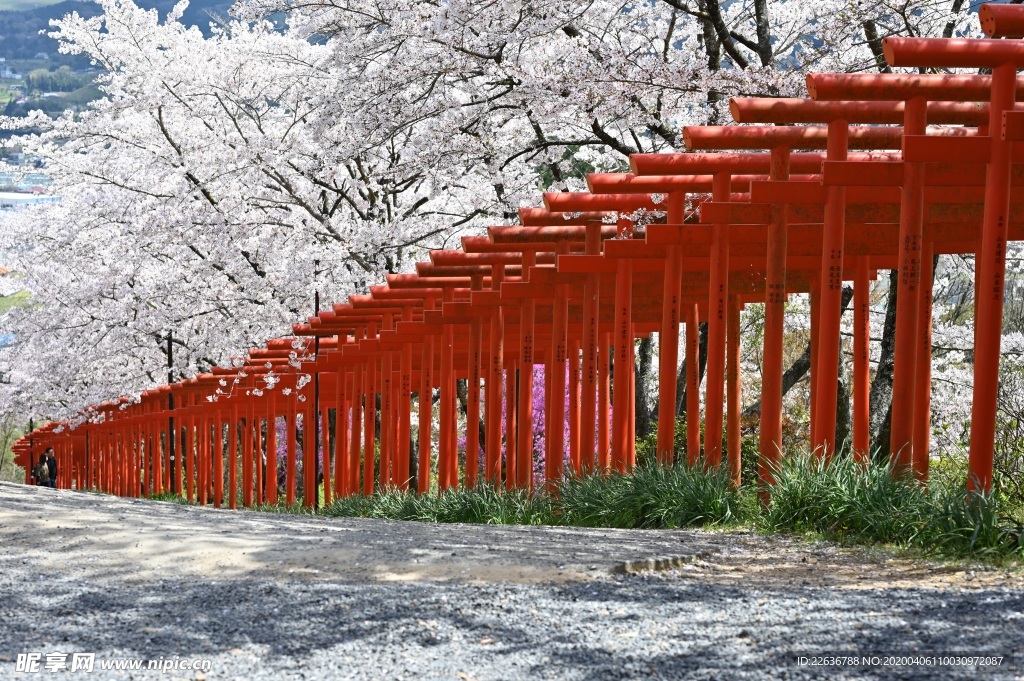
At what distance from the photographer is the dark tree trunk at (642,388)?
2262 centimetres

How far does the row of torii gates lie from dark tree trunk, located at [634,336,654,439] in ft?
7.91

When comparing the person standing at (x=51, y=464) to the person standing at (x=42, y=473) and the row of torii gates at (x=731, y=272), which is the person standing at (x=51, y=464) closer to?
the person standing at (x=42, y=473)

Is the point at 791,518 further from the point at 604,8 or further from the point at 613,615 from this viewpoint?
the point at 604,8

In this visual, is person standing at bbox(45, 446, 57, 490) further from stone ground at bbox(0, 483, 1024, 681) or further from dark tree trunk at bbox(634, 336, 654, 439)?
stone ground at bbox(0, 483, 1024, 681)

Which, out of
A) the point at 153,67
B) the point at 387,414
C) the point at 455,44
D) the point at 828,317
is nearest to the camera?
the point at 828,317

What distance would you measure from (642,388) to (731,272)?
27.7ft

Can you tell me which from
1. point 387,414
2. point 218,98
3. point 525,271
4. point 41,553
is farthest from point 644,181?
point 218,98

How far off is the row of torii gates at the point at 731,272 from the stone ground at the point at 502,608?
69.9 inches

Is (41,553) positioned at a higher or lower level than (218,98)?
lower

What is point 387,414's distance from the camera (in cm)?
2020

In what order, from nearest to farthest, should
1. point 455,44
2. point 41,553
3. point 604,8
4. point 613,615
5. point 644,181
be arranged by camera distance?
point 613,615 < point 41,553 < point 644,181 < point 455,44 < point 604,8

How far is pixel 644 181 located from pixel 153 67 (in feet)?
40.8

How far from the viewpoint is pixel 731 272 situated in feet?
47.8

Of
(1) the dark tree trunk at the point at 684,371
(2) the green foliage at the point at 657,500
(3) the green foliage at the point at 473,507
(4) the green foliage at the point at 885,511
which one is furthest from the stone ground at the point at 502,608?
(1) the dark tree trunk at the point at 684,371
